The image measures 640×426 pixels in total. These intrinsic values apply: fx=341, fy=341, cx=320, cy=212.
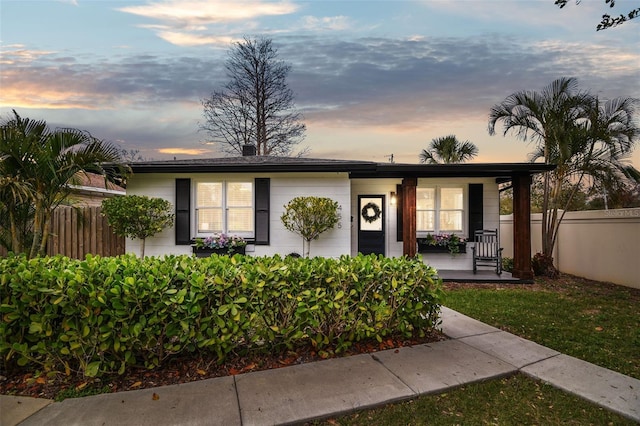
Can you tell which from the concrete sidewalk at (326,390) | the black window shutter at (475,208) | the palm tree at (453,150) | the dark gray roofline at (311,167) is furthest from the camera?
the palm tree at (453,150)

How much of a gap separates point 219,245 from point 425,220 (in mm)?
5178

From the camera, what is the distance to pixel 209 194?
7.63m

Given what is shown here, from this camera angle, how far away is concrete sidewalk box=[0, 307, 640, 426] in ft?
7.50

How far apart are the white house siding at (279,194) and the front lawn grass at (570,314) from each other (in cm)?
291

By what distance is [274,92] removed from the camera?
16.7 meters

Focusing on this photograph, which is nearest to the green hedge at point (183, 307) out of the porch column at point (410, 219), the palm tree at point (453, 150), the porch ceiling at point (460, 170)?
the porch ceiling at point (460, 170)

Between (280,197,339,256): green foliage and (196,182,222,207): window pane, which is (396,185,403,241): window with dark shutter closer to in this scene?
(280,197,339,256): green foliage

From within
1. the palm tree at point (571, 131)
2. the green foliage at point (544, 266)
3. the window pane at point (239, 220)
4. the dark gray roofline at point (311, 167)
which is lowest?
the green foliage at point (544, 266)

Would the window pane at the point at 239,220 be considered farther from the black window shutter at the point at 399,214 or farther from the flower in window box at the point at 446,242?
the flower in window box at the point at 446,242

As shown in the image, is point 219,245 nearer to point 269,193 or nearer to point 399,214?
point 269,193

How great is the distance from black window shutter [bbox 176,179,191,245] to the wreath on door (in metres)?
4.28

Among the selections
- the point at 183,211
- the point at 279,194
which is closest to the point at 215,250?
the point at 183,211

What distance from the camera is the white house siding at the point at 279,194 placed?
24.3 ft

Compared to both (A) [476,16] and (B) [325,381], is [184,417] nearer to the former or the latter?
(B) [325,381]
